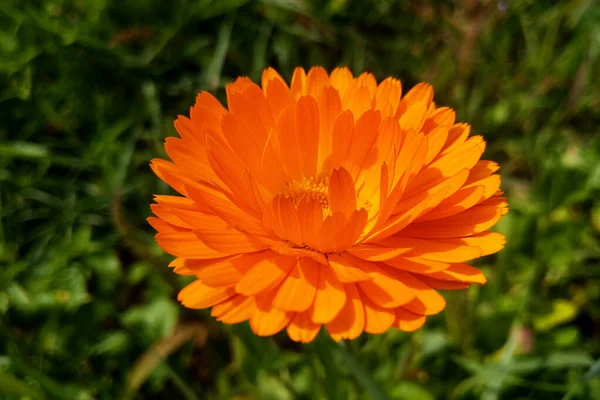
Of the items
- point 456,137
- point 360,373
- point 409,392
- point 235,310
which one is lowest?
point 409,392

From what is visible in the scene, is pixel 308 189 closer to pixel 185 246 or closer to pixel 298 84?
pixel 298 84

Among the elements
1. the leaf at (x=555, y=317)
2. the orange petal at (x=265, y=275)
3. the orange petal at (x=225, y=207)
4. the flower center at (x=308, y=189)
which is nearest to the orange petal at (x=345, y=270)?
the orange petal at (x=265, y=275)

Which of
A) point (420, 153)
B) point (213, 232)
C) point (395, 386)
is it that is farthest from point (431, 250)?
point (395, 386)

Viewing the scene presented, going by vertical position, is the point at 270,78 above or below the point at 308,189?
above

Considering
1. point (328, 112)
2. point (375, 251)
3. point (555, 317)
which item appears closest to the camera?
point (375, 251)

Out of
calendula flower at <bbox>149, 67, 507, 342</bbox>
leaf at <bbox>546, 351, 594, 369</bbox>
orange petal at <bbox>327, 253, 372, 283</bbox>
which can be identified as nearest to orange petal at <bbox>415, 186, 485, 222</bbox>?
calendula flower at <bbox>149, 67, 507, 342</bbox>

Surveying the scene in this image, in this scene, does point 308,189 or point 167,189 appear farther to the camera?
point 167,189

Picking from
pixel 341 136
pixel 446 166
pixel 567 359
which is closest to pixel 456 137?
pixel 446 166
